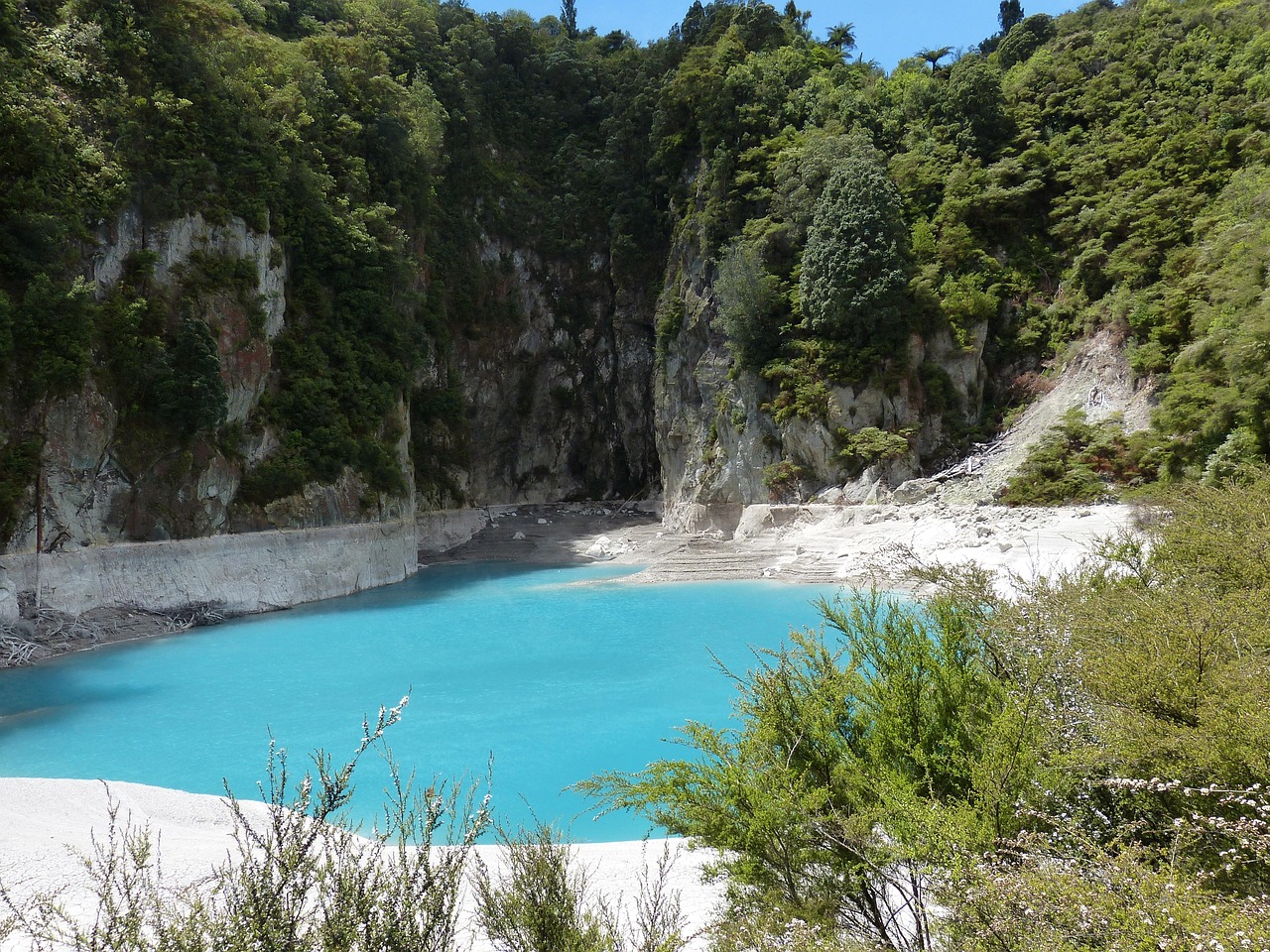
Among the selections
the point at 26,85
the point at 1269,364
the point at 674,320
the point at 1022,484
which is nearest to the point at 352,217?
the point at 26,85

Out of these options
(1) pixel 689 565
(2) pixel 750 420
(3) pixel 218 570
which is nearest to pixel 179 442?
(3) pixel 218 570

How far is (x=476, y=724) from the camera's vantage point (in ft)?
44.7

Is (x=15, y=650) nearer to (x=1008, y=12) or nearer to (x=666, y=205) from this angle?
(x=666, y=205)

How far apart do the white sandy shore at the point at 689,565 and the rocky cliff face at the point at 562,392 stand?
596cm

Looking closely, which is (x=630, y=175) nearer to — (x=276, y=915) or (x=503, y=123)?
(x=503, y=123)

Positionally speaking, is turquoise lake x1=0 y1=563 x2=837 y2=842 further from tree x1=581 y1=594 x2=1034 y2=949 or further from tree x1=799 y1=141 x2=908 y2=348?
tree x1=799 y1=141 x2=908 y2=348

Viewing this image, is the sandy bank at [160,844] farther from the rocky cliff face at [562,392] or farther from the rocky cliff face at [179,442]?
the rocky cliff face at [562,392]

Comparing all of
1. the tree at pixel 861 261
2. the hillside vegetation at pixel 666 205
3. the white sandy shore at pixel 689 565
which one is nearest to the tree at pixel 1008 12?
the hillside vegetation at pixel 666 205

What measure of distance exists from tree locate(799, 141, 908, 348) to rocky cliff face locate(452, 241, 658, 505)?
2155cm

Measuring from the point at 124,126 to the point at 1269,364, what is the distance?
110 feet

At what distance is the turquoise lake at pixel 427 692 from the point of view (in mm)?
11648

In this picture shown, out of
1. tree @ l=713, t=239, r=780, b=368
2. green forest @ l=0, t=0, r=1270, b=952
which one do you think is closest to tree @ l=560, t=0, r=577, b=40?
green forest @ l=0, t=0, r=1270, b=952

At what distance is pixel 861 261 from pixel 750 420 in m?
9.04

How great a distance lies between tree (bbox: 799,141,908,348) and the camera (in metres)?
32.6
